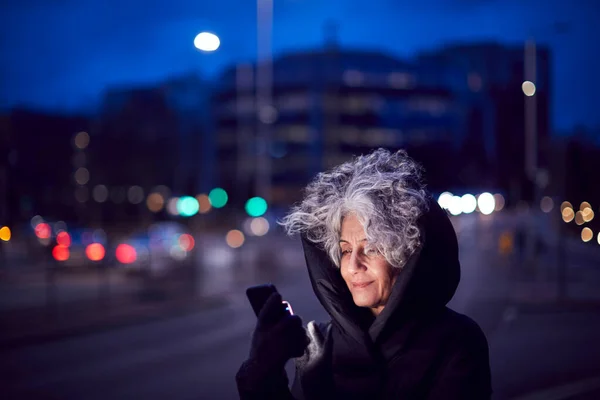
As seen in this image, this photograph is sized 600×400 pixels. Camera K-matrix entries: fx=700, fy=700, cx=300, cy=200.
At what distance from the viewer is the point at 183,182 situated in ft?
219

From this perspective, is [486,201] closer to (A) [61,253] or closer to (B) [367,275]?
(A) [61,253]

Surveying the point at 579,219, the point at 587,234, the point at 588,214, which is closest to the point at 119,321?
Answer: the point at 587,234

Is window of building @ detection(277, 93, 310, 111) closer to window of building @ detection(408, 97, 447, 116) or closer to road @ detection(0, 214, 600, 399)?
window of building @ detection(408, 97, 447, 116)

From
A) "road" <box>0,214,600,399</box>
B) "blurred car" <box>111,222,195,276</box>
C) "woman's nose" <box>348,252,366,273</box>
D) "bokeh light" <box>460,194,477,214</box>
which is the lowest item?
"road" <box>0,214,600,399</box>

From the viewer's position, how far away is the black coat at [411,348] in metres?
1.98

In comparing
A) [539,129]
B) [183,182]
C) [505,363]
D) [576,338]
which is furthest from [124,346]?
[183,182]

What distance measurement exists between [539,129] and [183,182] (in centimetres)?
4672

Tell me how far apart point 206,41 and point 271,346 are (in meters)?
18.4

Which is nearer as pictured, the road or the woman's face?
the woman's face

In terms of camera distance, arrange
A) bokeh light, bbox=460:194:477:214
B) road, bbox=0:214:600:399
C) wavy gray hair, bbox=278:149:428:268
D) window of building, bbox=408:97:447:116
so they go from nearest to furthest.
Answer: wavy gray hair, bbox=278:149:428:268 → road, bbox=0:214:600:399 → bokeh light, bbox=460:194:477:214 → window of building, bbox=408:97:447:116

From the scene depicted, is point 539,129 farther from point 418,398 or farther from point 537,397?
point 418,398

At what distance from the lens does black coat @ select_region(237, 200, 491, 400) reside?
6.48ft

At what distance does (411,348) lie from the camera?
79.5 inches

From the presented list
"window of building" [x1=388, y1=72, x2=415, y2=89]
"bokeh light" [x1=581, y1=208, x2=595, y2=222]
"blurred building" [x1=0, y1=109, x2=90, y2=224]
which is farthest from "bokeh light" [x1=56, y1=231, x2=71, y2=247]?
"window of building" [x1=388, y1=72, x2=415, y2=89]
